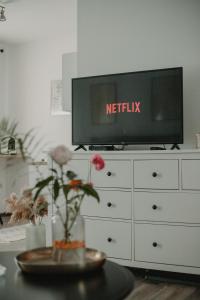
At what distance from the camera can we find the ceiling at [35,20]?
4832 mm

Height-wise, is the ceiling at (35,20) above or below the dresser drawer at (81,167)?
above

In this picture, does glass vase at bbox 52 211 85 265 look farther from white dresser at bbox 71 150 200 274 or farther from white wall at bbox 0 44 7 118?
white wall at bbox 0 44 7 118

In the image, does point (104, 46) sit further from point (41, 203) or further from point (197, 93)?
point (41, 203)

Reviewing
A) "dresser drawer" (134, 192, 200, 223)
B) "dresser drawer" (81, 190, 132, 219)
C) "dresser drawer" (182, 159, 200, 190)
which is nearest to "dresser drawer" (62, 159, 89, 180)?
"dresser drawer" (81, 190, 132, 219)

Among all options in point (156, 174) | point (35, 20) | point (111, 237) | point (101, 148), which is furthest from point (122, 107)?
point (35, 20)

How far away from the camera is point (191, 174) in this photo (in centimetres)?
293

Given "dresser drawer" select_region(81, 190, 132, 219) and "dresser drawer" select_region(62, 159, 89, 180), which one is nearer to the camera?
"dresser drawer" select_region(81, 190, 132, 219)

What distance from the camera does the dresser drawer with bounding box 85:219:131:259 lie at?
3.15 m

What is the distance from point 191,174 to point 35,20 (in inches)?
133

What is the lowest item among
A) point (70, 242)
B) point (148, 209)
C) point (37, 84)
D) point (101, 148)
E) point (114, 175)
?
point (148, 209)

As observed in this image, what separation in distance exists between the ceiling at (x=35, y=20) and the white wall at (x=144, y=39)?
92 cm

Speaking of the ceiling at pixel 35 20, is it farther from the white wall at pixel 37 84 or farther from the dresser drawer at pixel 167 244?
the dresser drawer at pixel 167 244

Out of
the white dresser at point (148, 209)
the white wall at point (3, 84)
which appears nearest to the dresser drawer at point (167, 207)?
the white dresser at point (148, 209)

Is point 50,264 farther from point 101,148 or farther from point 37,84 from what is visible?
point 37,84
